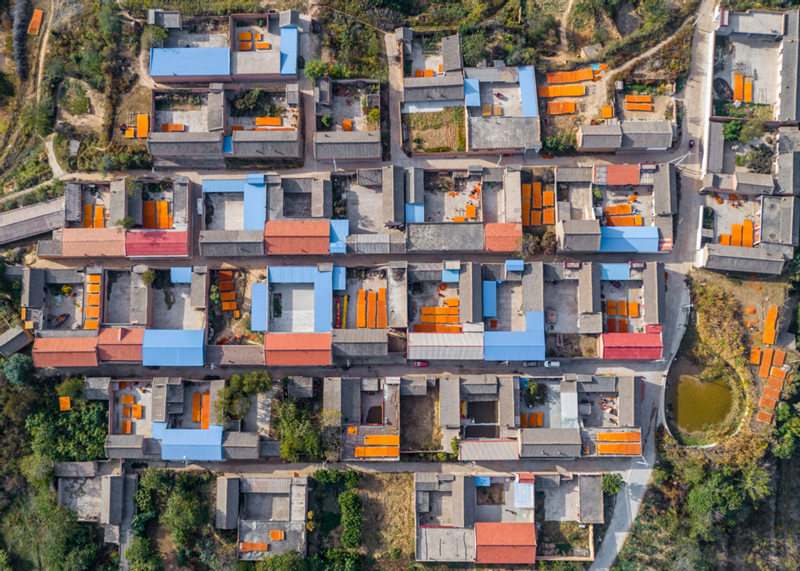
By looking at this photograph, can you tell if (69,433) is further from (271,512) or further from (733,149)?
(733,149)

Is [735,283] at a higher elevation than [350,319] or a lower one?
higher

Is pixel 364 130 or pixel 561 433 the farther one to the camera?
pixel 364 130

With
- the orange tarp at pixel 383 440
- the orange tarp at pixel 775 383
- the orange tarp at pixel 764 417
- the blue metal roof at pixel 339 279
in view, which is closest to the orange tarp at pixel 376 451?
the orange tarp at pixel 383 440

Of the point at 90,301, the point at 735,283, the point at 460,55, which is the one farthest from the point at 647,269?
the point at 90,301

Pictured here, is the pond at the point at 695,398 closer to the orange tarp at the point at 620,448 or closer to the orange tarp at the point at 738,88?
the orange tarp at the point at 620,448

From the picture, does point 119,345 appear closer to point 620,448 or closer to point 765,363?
point 620,448

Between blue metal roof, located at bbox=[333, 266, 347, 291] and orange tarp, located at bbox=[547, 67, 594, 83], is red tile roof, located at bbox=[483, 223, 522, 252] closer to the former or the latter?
blue metal roof, located at bbox=[333, 266, 347, 291]

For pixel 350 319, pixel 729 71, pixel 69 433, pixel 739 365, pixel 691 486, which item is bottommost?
pixel 691 486
